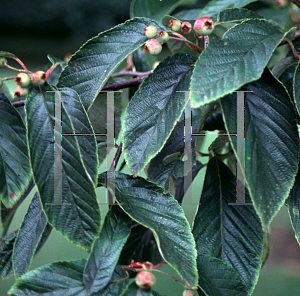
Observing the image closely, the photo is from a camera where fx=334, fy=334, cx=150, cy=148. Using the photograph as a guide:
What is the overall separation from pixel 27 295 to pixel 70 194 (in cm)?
9

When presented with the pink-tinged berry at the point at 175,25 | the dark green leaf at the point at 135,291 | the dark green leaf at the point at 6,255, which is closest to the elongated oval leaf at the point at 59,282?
the dark green leaf at the point at 135,291

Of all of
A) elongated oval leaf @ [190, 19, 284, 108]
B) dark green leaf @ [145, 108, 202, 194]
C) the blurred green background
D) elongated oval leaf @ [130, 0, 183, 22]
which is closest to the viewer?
elongated oval leaf @ [190, 19, 284, 108]

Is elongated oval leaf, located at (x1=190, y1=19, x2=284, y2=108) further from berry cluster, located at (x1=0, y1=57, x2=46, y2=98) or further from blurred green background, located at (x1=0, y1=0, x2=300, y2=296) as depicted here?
blurred green background, located at (x1=0, y1=0, x2=300, y2=296)

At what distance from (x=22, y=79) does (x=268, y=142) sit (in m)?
0.22

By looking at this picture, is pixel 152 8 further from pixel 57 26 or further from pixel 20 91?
pixel 57 26

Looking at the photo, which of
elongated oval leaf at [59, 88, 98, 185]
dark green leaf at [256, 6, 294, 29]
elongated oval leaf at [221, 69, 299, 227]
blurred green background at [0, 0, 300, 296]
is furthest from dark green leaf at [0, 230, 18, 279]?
blurred green background at [0, 0, 300, 296]

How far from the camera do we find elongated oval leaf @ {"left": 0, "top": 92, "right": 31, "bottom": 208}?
0.32m

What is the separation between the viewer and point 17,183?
1.05 ft

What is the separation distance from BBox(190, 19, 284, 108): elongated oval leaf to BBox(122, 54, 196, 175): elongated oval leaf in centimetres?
5

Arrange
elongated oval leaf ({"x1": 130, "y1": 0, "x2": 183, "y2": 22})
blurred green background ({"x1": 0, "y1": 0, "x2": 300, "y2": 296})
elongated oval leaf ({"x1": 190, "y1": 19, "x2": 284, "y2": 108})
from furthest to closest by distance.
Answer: blurred green background ({"x1": 0, "y1": 0, "x2": 300, "y2": 296}) → elongated oval leaf ({"x1": 130, "y1": 0, "x2": 183, "y2": 22}) → elongated oval leaf ({"x1": 190, "y1": 19, "x2": 284, "y2": 108})

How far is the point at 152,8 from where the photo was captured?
55 centimetres

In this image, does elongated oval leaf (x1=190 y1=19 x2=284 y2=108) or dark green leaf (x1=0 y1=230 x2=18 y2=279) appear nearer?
elongated oval leaf (x1=190 y1=19 x2=284 y2=108)

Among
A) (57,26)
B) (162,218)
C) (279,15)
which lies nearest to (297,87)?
(162,218)

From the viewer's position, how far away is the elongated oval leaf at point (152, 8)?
1.76 feet
